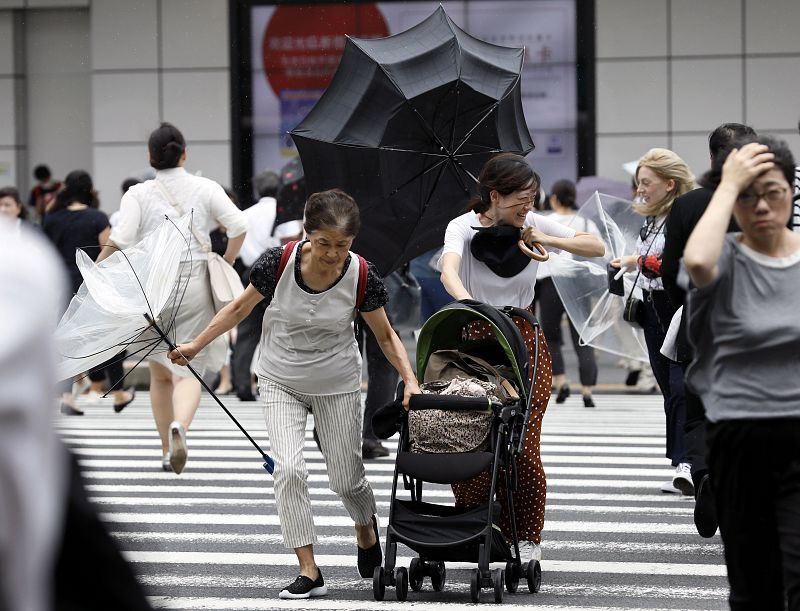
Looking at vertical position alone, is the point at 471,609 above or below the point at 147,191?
below

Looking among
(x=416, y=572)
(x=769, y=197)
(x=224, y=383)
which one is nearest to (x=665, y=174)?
(x=416, y=572)

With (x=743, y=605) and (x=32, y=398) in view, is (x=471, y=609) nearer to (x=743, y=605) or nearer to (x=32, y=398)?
(x=743, y=605)

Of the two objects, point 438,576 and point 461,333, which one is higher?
point 461,333

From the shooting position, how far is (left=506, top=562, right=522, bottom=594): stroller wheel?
6016 millimetres

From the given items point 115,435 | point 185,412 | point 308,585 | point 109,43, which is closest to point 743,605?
point 308,585

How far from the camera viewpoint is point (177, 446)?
30.3 feet

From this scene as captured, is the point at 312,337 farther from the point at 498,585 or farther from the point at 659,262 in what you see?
the point at 659,262

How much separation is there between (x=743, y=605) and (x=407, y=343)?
15.1 m

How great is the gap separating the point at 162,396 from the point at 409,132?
232cm

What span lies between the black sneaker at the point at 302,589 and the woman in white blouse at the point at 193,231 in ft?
11.1

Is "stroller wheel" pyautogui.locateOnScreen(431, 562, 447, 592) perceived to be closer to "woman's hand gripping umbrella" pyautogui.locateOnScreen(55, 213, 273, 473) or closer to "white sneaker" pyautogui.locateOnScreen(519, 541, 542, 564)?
"white sneaker" pyautogui.locateOnScreen(519, 541, 542, 564)

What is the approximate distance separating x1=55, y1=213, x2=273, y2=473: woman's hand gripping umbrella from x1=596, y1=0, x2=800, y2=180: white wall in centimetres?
1478

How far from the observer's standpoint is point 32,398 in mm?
1284

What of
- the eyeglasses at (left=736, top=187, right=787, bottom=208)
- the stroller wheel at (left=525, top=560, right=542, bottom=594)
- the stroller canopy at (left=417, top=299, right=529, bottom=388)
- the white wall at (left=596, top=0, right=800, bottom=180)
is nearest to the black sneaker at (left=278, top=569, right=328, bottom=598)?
the stroller wheel at (left=525, top=560, right=542, bottom=594)
